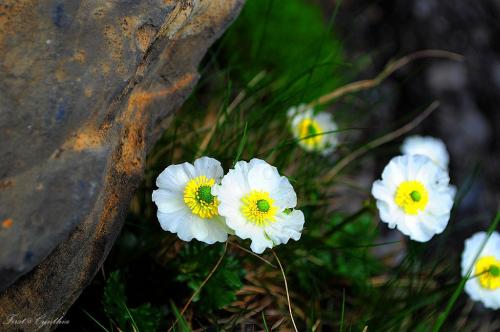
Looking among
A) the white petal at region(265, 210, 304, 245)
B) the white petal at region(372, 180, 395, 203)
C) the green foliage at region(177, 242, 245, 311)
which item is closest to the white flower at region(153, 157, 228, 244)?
the white petal at region(265, 210, 304, 245)

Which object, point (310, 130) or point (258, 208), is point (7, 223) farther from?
point (310, 130)

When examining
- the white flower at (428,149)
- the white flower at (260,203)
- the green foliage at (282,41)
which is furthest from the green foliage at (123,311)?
the green foliage at (282,41)

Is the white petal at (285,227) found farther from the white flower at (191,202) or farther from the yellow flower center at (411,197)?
the yellow flower center at (411,197)

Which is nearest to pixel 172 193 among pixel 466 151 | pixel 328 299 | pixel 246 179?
pixel 246 179

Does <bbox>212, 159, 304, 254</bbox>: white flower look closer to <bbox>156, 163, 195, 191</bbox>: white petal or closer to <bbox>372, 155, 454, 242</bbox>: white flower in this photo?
<bbox>156, 163, 195, 191</bbox>: white petal

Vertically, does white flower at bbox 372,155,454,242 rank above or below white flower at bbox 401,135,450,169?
above

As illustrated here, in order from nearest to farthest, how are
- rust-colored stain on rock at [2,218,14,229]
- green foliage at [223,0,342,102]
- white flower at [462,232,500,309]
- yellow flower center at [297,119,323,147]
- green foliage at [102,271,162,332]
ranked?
rust-colored stain on rock at [2,218,14,229]
green foliage at [102,271,162,332]
white flower at [462,232,500,309]
yellow flower center at [297,119,323,147]
green foliage at [223,0,342,102]

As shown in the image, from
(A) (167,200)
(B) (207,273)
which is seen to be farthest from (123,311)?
(A) (167,200)

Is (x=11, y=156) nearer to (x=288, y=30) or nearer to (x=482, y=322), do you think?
(x=288, y=30)
